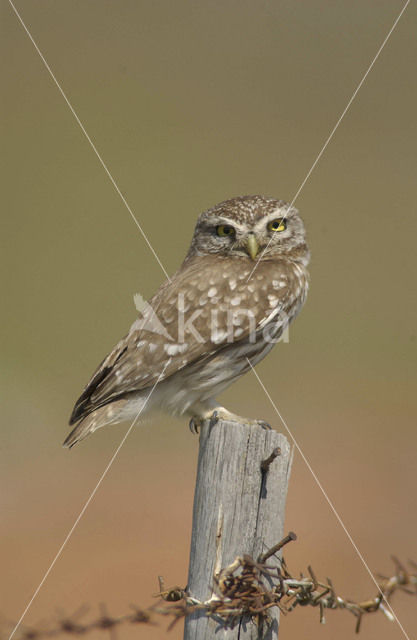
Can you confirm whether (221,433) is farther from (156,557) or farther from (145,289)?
(145,289)

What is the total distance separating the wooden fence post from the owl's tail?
54.3 inches

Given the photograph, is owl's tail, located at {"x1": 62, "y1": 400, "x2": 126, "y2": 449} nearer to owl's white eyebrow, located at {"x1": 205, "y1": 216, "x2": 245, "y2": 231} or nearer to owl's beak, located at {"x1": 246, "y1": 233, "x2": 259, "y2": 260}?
owl's beak, located at {"x1": 246, "y1": 233, "x2": 259, "y2": 260}

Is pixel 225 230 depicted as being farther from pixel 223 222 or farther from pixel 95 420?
pixel 95 420

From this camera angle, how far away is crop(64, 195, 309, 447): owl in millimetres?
4312

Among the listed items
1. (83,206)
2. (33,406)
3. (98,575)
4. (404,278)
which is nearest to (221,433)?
(98,575)

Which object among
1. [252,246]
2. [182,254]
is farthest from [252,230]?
[182,254]

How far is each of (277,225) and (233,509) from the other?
251 centimetres

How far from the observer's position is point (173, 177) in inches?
621

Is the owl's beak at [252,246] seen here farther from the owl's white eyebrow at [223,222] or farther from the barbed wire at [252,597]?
the barbed wire at [252,597]

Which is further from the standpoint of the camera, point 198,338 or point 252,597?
point 198,338

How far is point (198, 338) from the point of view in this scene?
172 inches

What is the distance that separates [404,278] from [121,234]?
5.15 m

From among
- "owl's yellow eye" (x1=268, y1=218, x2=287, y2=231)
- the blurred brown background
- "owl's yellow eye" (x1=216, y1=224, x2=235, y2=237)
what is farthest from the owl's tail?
the blurred brown background

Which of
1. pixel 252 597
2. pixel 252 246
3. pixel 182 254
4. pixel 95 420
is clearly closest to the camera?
pixel 252 597
